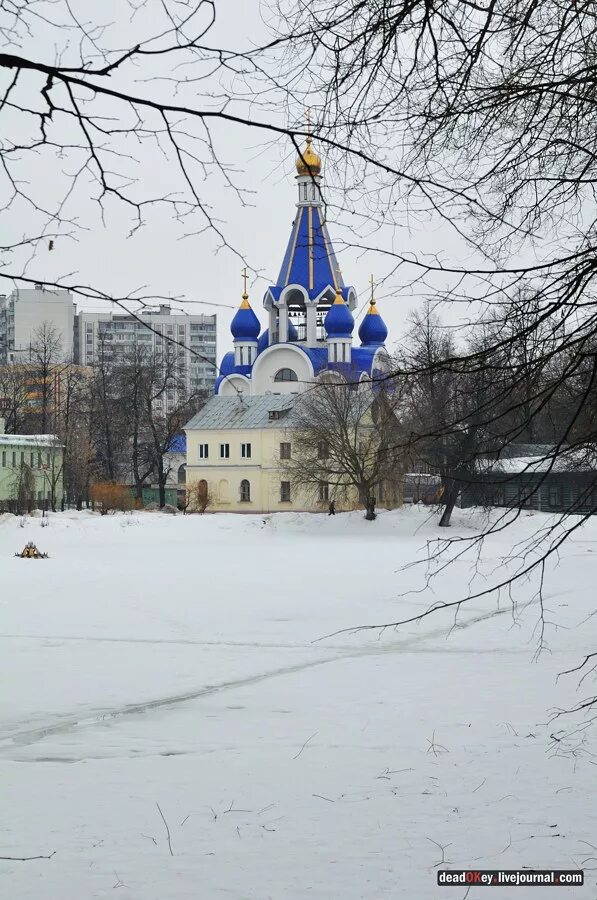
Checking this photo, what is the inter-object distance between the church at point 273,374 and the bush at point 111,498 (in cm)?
713

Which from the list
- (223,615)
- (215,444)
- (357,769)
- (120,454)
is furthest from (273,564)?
(120,454)

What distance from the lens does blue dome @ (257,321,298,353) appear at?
2513 inches

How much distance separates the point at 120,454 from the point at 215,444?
22.7ft

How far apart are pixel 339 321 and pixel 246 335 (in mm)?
6687

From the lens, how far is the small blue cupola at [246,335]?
64.1m

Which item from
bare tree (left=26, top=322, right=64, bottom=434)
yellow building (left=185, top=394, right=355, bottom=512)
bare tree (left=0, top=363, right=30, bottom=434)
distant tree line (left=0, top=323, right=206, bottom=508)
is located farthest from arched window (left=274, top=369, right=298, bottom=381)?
bare tree (left=0, top=363, right=30, bottom=434)

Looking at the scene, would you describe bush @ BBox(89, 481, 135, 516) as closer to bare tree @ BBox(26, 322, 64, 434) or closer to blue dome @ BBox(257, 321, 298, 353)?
bare tree @ BBox(26, 322, 64, 434)

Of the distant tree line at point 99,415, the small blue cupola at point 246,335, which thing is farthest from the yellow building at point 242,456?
the small blue cupola at point 246,335

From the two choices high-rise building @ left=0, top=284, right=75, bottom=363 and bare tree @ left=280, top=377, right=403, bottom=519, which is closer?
bare tree @ left=280, top=377, right=403, bottom=519

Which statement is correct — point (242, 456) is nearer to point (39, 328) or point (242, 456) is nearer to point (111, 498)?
point (111, 498)

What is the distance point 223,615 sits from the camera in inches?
623

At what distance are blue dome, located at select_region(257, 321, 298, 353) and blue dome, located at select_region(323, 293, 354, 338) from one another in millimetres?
3389

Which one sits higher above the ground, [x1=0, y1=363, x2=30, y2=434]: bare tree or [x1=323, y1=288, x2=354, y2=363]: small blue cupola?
[x1=323, y1=288, x2=354, y2=363]: small blue cupola

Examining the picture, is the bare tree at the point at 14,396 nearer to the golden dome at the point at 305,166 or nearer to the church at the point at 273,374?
the church at the point at 273,374
